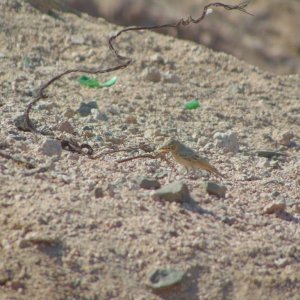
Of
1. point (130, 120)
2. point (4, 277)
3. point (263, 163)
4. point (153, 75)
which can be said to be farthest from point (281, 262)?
point (153, 75)

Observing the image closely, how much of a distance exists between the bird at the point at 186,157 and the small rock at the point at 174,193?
418 mm

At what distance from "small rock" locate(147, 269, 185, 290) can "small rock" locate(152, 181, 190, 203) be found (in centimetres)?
50

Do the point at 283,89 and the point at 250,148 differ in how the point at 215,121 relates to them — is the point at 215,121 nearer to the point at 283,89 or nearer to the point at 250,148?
the point at 250,148

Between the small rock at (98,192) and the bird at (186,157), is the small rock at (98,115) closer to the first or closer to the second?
the bird at (186,157)

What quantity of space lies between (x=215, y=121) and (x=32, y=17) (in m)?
2.00

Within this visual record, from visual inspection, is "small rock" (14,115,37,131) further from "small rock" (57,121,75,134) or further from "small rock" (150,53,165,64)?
"small rock" (150,53,165,64)

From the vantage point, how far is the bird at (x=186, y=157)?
5000mm

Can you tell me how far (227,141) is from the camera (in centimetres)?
599

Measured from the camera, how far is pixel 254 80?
7.70m

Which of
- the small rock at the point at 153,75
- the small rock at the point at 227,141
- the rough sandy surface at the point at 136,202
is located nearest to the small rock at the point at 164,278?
the rough sandy surface at the point at 136,202

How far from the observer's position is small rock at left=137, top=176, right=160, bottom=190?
468 centimetres

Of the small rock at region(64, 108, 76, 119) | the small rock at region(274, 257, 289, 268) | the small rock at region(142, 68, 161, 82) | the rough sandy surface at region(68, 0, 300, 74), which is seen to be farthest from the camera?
the rough sandy surface at region(68, 0, 300, 74)

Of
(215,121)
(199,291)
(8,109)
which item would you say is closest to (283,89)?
(215,121)

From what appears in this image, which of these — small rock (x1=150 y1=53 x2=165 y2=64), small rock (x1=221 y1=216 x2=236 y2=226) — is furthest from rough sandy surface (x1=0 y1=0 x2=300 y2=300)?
small rock (x1=150 y1=53 x2=165 y2=64)
